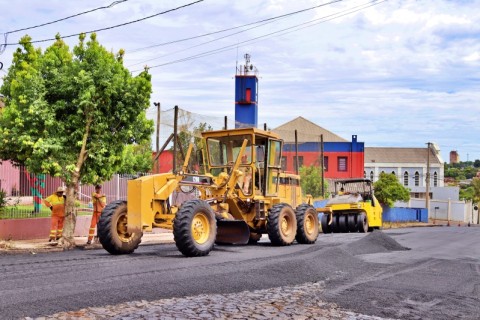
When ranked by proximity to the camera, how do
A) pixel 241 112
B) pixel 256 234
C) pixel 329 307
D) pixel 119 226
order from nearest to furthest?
pixel 329 307 → pixel 119 226 → pixel 256 234 → pixel 241 112

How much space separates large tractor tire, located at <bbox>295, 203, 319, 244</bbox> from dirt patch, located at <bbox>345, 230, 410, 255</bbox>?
116 centimetres

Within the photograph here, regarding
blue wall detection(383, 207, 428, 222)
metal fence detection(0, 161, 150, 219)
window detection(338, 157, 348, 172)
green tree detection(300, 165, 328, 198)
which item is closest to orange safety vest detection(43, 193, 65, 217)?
metal fence detection(0, 161, 150, 219)

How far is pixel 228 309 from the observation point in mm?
7855

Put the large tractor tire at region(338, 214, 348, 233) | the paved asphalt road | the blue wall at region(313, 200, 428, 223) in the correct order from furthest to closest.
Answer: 1. the blue wall at region(313, 200, 428, 223)
2. the large tractor tire at region(338, 214, 348, 233)
3. the paved asphalt road

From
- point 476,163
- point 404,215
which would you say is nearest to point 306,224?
point 404,215

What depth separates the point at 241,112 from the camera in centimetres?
5741

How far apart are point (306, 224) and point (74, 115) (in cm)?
683

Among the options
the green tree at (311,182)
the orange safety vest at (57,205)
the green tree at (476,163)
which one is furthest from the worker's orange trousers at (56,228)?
the green tree at (476,163)

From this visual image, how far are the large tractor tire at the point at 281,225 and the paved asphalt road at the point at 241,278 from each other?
72cm

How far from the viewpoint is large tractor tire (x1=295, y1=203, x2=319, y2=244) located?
1761 centimetres

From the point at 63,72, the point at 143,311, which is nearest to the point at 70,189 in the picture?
the point at 63,72

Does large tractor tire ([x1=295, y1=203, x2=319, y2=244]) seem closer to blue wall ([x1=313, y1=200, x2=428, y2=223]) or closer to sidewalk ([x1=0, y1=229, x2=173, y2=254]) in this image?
sidewalk ([x1=0, y1=229, x2=173, y2=254])

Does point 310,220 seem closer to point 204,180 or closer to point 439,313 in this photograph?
point 204,180

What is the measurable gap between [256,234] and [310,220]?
158cm
